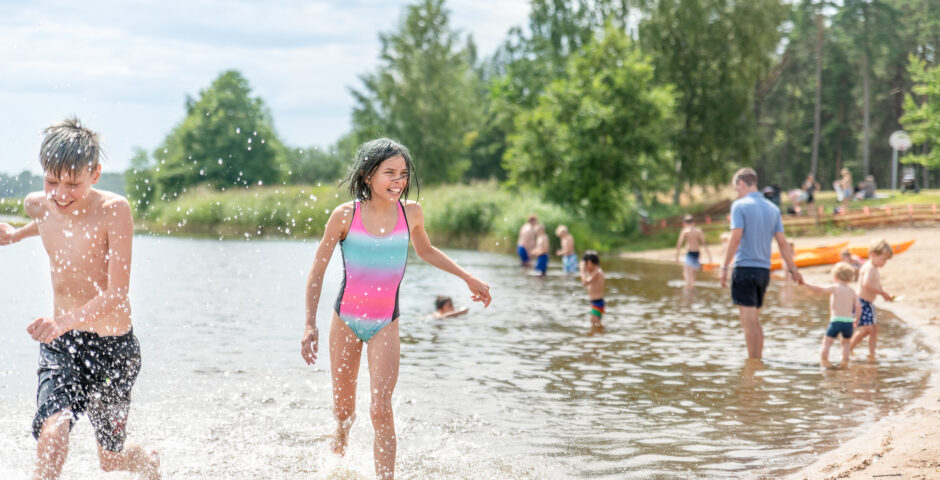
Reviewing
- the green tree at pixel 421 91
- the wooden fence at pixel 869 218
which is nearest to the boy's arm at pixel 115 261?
the wooden fence at pixel 869 218

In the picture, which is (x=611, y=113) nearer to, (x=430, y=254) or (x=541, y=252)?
(x=541, y=252)

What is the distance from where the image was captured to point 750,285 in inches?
395

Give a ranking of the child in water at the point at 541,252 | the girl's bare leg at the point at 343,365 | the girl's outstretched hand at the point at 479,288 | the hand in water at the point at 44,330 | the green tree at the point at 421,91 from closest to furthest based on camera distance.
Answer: the hand in water at the point at 44,330 → the girl's bare leg at the point at 343,365 → the girl's outstretched hand at the point at 479,288 → the child in water at the point at 541,252 → the green tree at the point at 421,91

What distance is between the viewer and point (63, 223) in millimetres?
4199

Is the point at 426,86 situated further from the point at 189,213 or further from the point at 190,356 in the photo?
the point at 190,356

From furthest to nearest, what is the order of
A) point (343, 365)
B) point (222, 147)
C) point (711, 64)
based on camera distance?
point (222, 147)
point (711, 64)
point (343, 365)

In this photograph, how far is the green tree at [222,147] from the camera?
71.4 metres

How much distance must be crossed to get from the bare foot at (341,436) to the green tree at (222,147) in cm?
6602

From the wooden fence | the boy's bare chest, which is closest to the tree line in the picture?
the wooden fence

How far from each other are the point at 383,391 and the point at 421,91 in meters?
55.3

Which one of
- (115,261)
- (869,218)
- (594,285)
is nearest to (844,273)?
(594,285)

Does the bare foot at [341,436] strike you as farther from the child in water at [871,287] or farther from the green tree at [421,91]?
the green tree at [421,91]

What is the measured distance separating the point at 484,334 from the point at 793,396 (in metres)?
5.64

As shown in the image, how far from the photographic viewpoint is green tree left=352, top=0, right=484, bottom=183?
193ft
